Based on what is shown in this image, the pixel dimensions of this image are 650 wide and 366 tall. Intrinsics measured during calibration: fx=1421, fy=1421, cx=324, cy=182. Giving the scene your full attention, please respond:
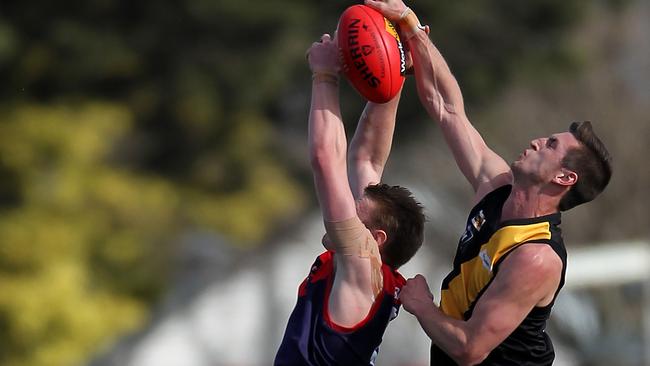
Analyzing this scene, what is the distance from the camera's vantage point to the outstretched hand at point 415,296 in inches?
227

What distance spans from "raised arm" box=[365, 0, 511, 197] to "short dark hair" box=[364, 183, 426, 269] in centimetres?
39

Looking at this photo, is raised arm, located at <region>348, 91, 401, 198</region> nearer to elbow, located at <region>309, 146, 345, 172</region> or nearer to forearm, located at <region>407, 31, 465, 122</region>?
forearm, located at <region>407, 31, 465, 122</region>

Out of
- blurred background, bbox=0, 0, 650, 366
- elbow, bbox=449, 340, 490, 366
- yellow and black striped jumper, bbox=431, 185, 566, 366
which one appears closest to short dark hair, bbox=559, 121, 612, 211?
yellow and black striped jumper, bbox=431, 185, 566, 366

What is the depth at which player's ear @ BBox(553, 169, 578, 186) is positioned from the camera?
227 inches

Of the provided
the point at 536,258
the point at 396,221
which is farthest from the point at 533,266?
the point at 396,221

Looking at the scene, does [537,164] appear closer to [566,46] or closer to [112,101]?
[112,101]

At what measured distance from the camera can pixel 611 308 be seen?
2581cm

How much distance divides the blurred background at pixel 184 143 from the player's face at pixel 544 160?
1161 cm

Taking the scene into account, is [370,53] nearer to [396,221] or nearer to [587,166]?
[396,221]

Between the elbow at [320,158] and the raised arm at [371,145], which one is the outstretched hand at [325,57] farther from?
the raised arm at [371,145]

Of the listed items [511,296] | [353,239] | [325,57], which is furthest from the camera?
[325,57]

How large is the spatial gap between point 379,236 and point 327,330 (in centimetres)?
46

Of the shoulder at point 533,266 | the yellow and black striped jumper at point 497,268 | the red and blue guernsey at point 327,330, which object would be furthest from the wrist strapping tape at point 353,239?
the shoulder at point 533,266

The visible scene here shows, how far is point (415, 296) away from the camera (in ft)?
19.1
